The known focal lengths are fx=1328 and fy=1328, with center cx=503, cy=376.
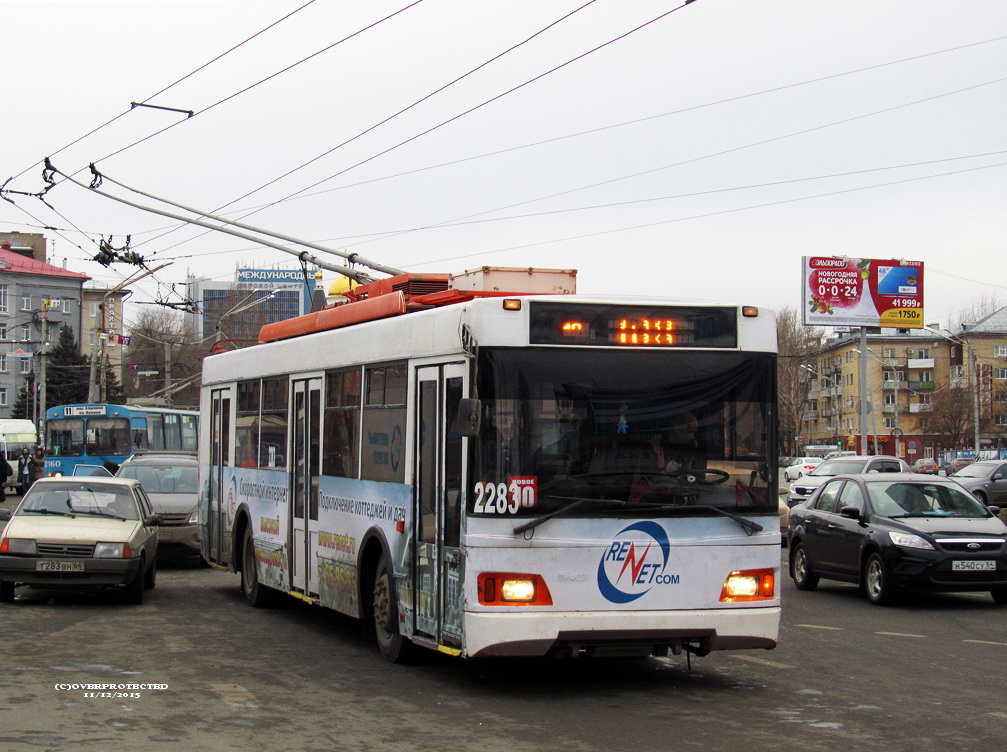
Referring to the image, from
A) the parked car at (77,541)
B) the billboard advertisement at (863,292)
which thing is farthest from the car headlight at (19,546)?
the billboard advertisement at (863,292)

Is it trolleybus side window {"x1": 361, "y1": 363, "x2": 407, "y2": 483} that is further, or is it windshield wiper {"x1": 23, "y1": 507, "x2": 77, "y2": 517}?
windshield wiper {"x1": 23, "y1": 507, "x2": 77, "y2": 517}

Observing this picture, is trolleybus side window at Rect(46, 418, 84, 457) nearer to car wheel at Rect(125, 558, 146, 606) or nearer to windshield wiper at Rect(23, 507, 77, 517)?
windshield wiper at Rect(23, 507, 77, 517)

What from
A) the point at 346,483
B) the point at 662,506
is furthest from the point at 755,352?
the point at 346,483

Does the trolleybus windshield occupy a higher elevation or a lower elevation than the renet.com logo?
higher

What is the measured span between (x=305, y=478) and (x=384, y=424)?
2357 millimetres

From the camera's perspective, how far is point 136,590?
14922 mm

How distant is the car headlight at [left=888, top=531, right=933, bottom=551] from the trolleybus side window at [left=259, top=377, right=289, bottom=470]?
7.04m

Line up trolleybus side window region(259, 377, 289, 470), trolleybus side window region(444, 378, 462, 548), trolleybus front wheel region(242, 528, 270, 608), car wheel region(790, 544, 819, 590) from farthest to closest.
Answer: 1. car wheel region(790, 544, 819, 590)
2. trolleybus front wheel region(242, 528, 270, 608)
3. trolleybus side window region(259, 377, 289, 470)
4. trolleybus side window region(444, 378, 462, 548)

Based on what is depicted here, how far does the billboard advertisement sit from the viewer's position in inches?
2170

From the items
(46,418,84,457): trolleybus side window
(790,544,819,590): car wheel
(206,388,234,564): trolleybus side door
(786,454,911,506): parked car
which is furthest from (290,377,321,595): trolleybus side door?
(46,418,84,457): trolleybus side window

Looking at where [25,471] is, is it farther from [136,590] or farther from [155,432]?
[136,590]

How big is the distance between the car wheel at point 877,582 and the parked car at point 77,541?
27.8 ft

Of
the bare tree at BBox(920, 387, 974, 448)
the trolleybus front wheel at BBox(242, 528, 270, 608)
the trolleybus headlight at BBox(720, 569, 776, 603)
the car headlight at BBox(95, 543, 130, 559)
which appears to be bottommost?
the trolleybus front wheel at BBox(242, 528, 270, 608)
